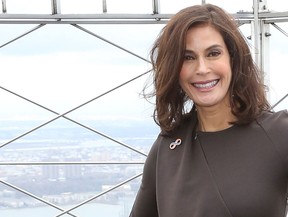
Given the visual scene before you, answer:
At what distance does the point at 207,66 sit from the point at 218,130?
116 millimetres

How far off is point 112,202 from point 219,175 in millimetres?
2393

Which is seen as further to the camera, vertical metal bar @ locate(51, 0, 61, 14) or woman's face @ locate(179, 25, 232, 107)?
vertical metal bar @ locate(51, 0, 61, 14)

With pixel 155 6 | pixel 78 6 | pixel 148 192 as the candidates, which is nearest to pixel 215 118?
pixel 148 192

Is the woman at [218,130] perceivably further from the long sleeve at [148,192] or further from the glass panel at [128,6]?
the glass panel at [128,6]

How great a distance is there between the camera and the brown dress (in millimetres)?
1025

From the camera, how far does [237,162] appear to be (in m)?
1.07

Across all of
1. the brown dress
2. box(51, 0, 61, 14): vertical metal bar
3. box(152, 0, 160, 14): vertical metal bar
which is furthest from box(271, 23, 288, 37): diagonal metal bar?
the brown dress

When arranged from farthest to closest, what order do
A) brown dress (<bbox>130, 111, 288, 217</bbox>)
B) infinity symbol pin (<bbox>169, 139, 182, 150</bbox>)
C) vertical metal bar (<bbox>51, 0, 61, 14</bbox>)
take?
vertical metal bar (<bbox>51, 0, 61, 14</bbox>) < infinity symbol pin (<bbox>169, 139, 182, 150</bbox>) < brown dress (<bbox>130, 111, 288, 217</bbox>)

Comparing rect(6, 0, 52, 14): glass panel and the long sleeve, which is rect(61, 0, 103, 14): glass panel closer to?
rect(6, 0, 52, 14): glass panel

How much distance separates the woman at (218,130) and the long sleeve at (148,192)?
0.03m

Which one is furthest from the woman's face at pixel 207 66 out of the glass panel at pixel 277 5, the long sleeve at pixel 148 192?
the glass panel at pixel 277 5

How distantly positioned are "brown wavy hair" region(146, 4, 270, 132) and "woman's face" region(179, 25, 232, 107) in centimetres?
1

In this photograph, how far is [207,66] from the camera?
1076mm

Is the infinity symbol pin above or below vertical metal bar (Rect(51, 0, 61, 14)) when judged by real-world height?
below
